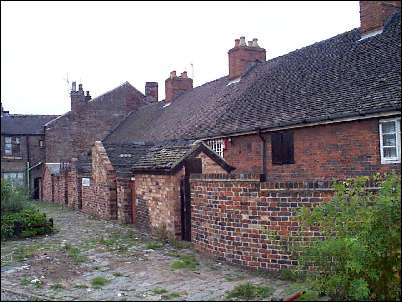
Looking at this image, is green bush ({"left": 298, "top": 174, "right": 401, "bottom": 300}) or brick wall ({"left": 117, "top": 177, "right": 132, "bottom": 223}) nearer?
green bush ({"left": 298, "top": 174, "right": 401, "bottom": 300})

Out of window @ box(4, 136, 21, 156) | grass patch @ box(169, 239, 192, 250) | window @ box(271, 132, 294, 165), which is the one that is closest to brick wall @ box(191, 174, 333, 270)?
grass patch @ box(169, 239, 192, 250)

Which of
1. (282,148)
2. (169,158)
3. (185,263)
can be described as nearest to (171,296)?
(185,263)

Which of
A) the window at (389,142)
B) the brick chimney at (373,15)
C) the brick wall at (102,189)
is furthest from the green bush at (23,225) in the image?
the brick chimney at (373,15)

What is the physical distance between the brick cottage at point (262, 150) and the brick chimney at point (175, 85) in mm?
6864

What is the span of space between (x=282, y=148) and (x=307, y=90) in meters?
2.52

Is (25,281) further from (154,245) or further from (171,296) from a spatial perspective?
(154,245)

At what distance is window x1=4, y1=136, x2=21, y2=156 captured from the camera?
37.3 metres

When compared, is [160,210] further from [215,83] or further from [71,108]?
[71,108]

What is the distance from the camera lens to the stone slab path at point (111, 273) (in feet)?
23.8

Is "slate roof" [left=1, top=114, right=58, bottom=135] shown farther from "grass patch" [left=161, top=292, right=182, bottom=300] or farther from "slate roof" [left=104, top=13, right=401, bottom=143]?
"grass patch" [left=161, top=292, right=182, bottom=300]

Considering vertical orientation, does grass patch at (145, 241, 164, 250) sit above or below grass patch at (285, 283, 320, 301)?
below

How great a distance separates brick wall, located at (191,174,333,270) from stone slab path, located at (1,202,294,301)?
1.20ft

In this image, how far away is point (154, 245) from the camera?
37.6 ft

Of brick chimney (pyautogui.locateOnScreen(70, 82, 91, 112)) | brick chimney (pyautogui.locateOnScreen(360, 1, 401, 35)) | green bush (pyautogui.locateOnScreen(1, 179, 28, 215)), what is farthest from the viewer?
brick chimney (pyautogui.locateOnScreen(70, 82, 91, 112))
